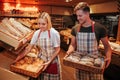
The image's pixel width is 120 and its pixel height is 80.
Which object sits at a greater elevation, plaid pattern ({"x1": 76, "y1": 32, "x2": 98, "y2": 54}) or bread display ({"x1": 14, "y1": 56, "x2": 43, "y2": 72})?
plaid pattern ({"x1": 76, "y1": 32, "x2": 98, "y2": 54})

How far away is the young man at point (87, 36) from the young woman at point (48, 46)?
0.32 meters

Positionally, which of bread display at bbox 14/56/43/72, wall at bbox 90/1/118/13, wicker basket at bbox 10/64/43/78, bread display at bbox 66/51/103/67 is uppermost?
wall at bbox 90/1/118/13

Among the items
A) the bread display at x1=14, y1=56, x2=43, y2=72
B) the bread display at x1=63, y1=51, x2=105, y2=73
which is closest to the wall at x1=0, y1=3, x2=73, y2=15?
the bread display at x1=14, y1=56, x2=43, y2=72

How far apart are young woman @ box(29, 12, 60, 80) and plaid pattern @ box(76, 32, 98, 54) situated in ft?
1.18

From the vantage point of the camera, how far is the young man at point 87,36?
86.1 inches

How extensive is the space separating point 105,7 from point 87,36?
13.0ft

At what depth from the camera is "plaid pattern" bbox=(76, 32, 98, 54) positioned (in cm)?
223

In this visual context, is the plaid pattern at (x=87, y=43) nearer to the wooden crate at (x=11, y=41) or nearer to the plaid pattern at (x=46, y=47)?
the plaid pattern at (x=46, y=47)

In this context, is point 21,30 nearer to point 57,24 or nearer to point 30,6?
point 30,6

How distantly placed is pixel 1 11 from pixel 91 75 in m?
6.41

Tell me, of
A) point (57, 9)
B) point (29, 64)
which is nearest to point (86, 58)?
point (29, 64)

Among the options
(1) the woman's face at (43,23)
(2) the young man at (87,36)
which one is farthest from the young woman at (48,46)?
(2) the young man at (87,36)

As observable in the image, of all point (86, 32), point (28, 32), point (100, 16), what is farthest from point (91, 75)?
point (100, 16)

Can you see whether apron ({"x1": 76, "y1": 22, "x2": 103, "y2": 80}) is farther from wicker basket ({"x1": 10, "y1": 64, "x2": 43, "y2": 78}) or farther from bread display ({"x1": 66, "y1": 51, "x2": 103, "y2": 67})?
wicker basket ({"x1": 10, "y1": 64, "x2": 43, "y2": 78})
